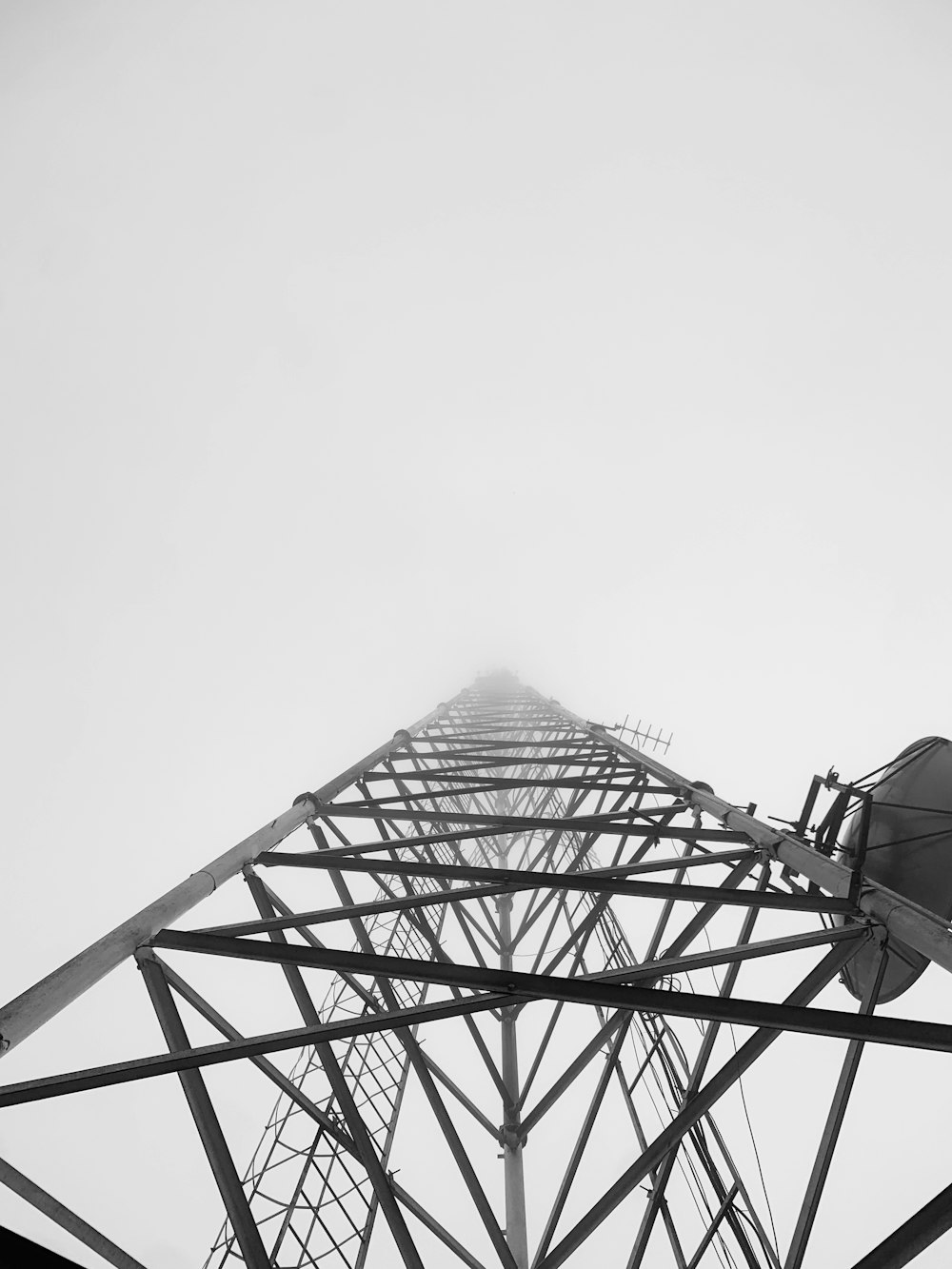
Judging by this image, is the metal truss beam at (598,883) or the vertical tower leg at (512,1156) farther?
the vertical tower leg at (512,1156)

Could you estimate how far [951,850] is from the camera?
548 centimetres

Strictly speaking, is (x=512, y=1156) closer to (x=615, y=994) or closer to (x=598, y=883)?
(x=598, y=883)

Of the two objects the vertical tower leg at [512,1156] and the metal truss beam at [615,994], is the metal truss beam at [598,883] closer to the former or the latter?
the metal truss beam at [615,994]

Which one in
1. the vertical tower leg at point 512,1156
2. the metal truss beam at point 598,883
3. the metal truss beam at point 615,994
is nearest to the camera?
the metal truss beam at point 615,994

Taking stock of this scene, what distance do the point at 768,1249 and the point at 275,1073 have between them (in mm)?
3835

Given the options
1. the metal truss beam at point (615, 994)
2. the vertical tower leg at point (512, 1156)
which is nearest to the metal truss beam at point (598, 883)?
the metal truss beam at point (615, 994)

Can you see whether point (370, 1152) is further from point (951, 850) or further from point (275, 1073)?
point (951, 850)

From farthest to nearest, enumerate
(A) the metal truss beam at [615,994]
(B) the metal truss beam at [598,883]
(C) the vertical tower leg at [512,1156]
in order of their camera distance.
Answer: (C) the vertical tower leg at [512,1156]
(B) the metal truss beam at [598,883]
(A) the metal truss beam at [615,994]

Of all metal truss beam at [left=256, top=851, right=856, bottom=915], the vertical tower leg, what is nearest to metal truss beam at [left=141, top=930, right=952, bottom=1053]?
metal truss beam at [left=256, top=851, right=856, bottom=915]

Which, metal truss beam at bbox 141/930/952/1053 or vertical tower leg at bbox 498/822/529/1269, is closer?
metal truss beam at bbox 141/930/952/1053

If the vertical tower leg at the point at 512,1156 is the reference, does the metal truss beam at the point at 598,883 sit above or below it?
above

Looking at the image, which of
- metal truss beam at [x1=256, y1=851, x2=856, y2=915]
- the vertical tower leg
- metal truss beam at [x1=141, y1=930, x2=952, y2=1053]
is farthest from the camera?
the vertical tower leg

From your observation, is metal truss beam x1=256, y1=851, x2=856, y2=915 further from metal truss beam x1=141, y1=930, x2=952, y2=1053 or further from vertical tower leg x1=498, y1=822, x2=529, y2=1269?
vertical tower leg x1=498, y1=822, x2=529, y2=1269

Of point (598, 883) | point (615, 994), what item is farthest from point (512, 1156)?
point (615, 994)
